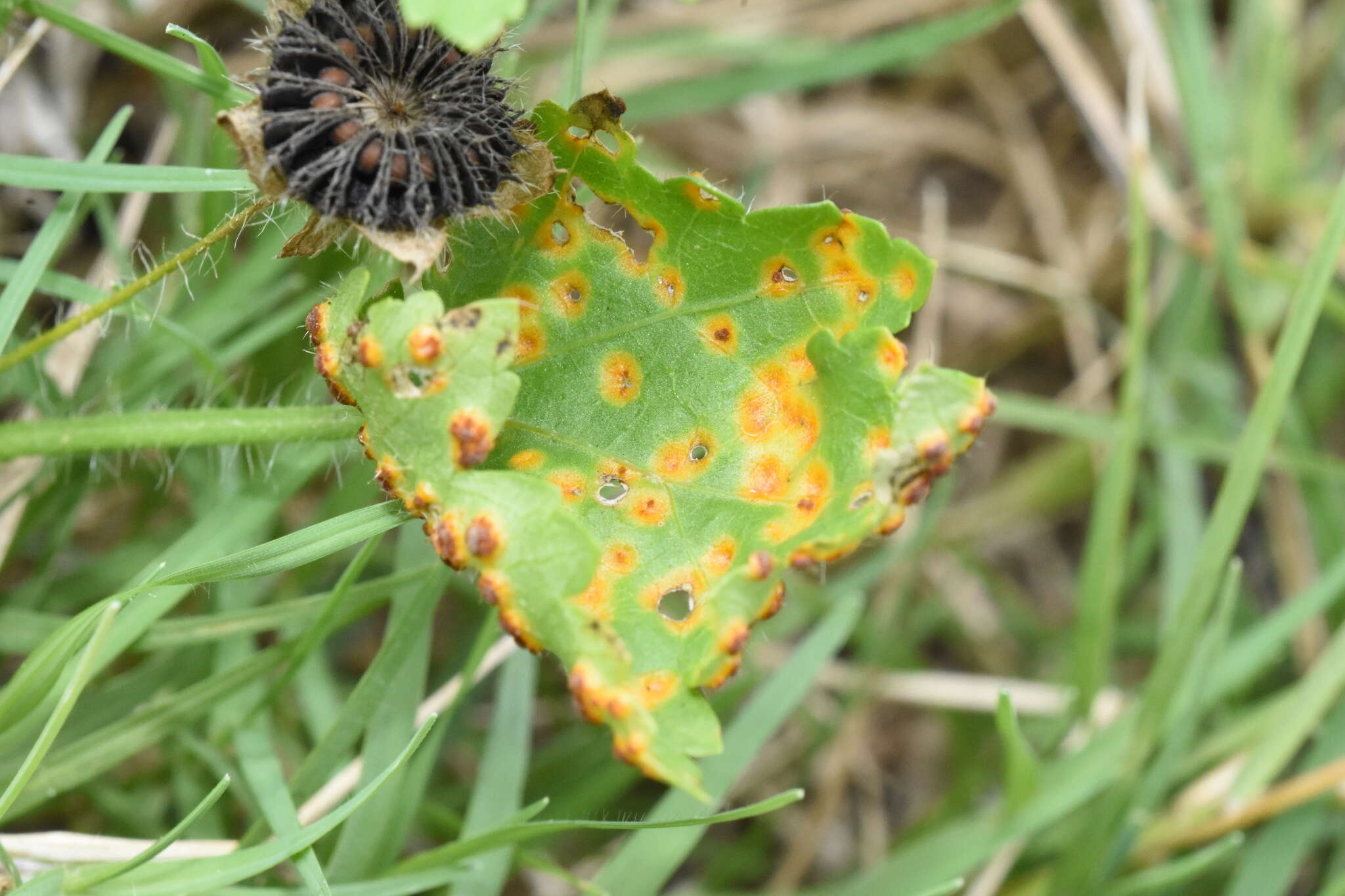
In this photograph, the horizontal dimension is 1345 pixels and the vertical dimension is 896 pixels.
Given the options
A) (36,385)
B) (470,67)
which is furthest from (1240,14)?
(36,385)

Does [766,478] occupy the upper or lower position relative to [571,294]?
lower

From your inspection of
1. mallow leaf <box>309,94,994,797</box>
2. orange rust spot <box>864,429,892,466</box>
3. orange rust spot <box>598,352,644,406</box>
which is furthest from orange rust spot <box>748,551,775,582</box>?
orange rust spot <box>598,352,644,406</box>

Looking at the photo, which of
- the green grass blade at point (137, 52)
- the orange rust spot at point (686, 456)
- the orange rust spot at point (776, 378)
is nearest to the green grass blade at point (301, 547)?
the orange rust spot at point (686, 456)

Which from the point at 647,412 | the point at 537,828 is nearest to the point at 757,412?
the point at 647,412

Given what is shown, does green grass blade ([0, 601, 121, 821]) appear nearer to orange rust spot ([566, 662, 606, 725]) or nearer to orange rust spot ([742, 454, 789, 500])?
orange rust spot ([566, 662, 606, 725])

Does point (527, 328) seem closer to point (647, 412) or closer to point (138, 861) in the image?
point (647, 412)
